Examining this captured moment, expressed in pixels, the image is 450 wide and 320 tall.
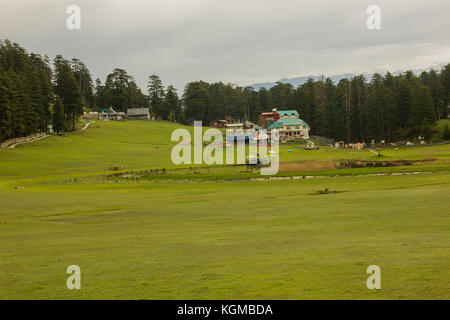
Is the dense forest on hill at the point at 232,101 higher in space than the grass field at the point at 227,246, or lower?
higher

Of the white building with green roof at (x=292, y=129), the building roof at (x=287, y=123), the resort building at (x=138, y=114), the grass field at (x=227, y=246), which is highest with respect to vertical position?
the resort building at (x=138, y=114)

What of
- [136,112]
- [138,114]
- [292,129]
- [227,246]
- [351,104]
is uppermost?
[136,112]

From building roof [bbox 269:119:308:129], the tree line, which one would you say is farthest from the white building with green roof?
the tree line

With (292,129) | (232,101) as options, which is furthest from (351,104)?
(232,101)

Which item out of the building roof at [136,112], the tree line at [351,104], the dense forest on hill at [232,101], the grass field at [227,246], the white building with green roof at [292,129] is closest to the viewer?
the grass field at [227,246]

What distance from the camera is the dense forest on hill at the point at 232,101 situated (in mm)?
98938

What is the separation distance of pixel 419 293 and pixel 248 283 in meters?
3.38

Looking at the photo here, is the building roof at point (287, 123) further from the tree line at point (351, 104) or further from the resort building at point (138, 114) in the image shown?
the resort building at point (138, 114)

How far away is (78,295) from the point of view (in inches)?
371

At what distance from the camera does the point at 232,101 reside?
18450cm

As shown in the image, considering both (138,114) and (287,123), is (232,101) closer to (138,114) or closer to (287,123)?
(138,114)

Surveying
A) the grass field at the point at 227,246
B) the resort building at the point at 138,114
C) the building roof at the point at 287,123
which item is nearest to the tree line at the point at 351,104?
the building roof at the point at 287,123

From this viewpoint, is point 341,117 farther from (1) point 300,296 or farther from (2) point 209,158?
(1) point 300,296
